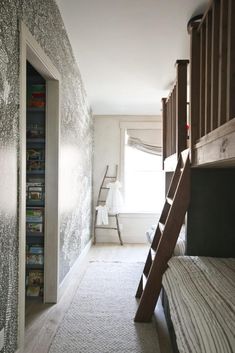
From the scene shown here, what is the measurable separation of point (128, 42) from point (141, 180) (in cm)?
296

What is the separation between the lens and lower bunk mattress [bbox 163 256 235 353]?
1143mm

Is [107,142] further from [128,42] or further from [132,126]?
[128,42]

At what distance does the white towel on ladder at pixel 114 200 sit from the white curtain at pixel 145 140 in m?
0.86

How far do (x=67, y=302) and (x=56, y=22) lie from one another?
2.51 m

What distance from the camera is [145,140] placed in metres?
5.49

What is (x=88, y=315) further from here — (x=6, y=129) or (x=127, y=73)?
(x=127, y=73)

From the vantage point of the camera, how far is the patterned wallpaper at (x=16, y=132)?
153 cm

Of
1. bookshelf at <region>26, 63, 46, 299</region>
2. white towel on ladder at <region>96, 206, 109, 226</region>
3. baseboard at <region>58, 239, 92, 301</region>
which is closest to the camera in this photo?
bookshelf at <region>26, 63, 46, 299</region>

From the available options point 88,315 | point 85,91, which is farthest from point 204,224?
point 85,91

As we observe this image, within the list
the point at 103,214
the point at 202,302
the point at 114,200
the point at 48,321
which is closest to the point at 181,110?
the point at 202,302

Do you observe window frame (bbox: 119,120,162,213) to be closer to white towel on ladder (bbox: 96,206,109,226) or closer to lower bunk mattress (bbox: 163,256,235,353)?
white towel on ladder (bbox: 96,206,109,226)

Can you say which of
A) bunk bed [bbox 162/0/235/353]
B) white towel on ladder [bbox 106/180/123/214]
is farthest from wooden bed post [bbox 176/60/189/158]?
white towel on ladder [bbox 106/180/123/214]

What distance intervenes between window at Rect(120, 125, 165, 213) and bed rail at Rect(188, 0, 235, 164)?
3509mm

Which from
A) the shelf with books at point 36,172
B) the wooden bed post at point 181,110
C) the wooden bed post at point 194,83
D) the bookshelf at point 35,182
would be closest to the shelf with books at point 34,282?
the bookshelf at point 35,182
